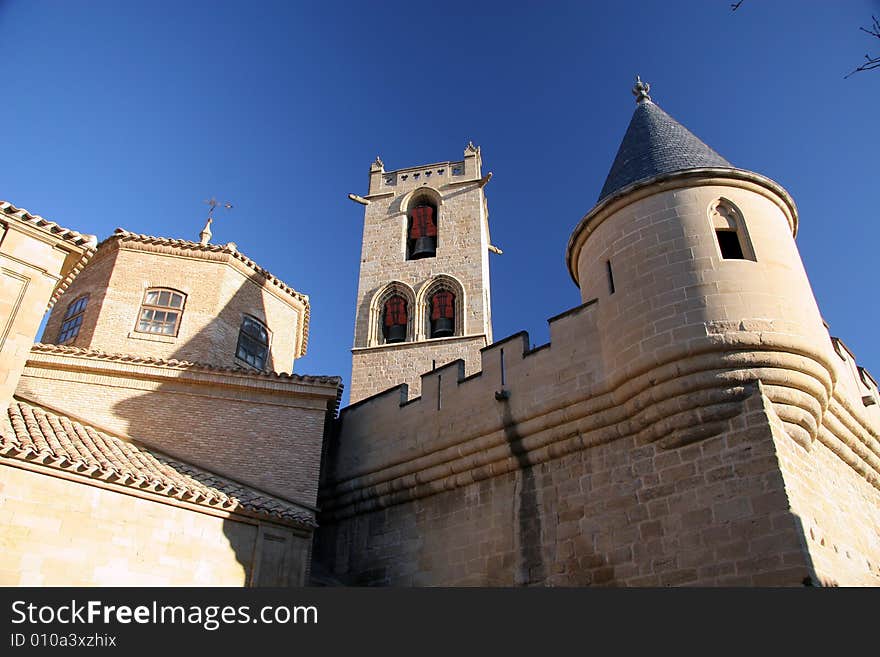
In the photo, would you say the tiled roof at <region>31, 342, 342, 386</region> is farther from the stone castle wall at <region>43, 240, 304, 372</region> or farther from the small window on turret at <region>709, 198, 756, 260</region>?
the small window on turret at <region>709, 198, 756, 260</region>

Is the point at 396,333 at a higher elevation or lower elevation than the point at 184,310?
higher

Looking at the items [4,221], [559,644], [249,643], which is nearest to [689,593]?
[559,644]

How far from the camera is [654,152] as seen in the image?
11.4m

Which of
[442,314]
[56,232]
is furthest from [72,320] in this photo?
[442,314]

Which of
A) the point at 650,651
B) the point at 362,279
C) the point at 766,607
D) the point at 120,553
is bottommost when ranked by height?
the point at 650,651

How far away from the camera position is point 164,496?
9.82 metres

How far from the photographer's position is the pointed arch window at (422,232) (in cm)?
2281

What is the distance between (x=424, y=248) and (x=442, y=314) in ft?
9.28

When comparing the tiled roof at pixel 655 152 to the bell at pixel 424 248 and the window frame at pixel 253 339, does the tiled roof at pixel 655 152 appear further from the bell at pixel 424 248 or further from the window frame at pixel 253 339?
the bell at pixel 424 248

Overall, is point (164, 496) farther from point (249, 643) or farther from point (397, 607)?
point (397, 607)

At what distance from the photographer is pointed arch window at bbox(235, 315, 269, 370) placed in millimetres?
17109

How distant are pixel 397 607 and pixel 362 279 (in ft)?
54.3

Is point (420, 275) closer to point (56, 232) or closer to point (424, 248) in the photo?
point (424, 248)

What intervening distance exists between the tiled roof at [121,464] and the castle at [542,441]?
5cm
